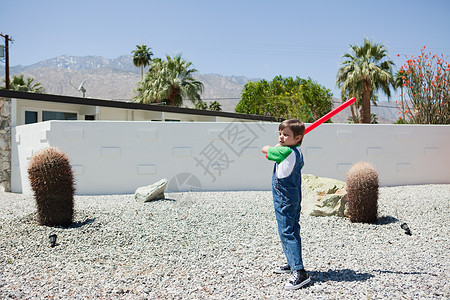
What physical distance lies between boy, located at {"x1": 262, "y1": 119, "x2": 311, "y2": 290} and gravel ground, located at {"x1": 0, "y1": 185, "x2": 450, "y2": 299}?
0.19m

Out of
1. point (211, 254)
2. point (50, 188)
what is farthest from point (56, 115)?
point (211, 254)

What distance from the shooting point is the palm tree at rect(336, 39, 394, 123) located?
24.6 m

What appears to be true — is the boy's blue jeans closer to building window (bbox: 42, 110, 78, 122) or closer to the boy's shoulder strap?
the boy's shoulder strap

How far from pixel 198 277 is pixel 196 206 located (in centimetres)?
A: 324

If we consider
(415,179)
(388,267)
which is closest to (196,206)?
(388,267)

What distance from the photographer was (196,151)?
9.12 m

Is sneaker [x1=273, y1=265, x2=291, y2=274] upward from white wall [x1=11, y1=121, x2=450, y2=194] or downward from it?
downward

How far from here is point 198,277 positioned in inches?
143

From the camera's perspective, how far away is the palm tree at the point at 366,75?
24.6 metres

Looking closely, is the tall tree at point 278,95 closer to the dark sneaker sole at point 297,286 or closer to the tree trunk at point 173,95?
the tree trunk at point 173,95

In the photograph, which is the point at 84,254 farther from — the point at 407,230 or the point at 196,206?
the point at 407,230

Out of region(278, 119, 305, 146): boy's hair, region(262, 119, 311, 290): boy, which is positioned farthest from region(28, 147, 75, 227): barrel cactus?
region(278, 119, 305, 146): boy's hair

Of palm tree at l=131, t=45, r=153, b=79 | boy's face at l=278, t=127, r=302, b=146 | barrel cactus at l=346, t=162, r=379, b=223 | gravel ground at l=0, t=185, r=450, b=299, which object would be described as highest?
palm tree at l=131, t=45, r=153, b=79

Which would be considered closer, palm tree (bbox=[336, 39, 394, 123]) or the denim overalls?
the denim overalls
